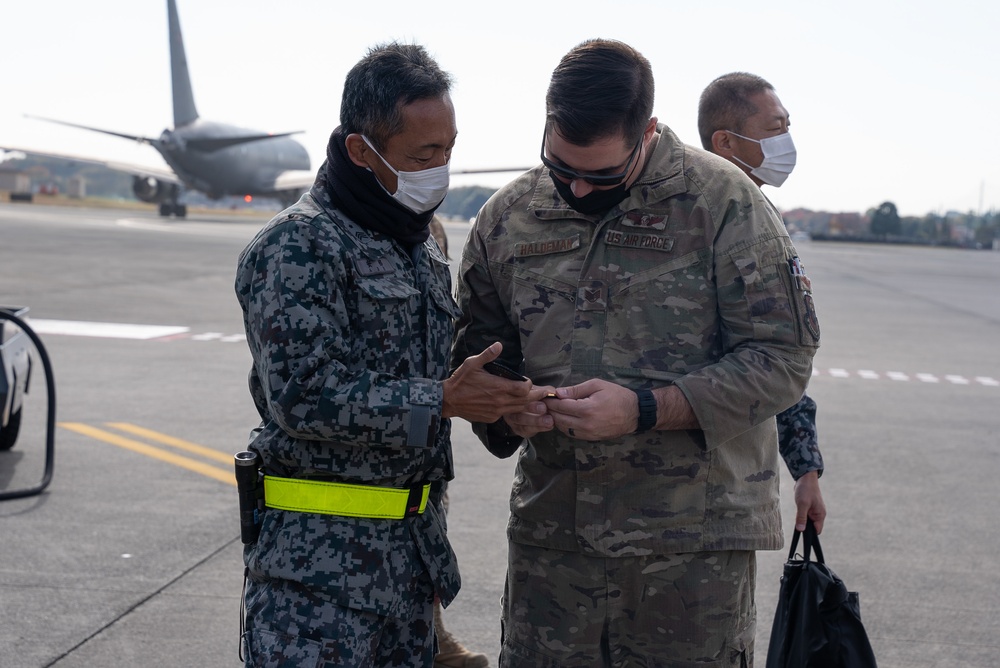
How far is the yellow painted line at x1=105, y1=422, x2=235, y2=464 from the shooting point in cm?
709

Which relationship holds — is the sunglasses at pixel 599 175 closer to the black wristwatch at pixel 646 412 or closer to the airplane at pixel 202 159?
the black wristwatch at pixel 646 412

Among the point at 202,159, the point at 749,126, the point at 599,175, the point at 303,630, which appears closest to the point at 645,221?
the point at 599,175

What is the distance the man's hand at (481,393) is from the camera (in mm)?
2299

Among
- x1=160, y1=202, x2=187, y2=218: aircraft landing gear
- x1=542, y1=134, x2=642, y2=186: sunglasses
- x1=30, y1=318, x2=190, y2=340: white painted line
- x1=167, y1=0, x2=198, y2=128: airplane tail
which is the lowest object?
x1=30, y1=318, x2=190, y2=340: white painted line

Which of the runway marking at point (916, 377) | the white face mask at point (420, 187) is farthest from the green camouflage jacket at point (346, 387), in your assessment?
the runway marking at point (916, 377)

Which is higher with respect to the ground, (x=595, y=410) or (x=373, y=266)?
(x=373, y=266)

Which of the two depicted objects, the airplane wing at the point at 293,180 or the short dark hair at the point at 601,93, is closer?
the short dark hair at the point at 601,93

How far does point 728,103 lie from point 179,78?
2052 inches

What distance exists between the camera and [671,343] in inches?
98.5

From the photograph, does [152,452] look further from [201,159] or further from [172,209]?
[172,209]

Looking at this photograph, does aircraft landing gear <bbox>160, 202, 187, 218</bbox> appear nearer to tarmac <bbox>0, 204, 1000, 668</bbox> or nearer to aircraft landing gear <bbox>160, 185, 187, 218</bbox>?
aircraft landing gear <bbox>160, 185, 187, 218</bbox>

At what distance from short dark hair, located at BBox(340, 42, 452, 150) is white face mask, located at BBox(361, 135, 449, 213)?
1.9 inches

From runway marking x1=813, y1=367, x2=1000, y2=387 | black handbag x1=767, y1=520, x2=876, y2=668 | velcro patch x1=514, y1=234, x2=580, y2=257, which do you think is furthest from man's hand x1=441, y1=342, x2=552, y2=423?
runway marking x1=813, y1=367, x2=1000, y2=387

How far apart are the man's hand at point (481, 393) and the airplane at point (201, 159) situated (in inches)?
1816
